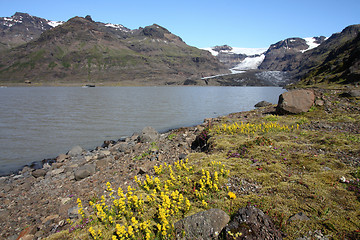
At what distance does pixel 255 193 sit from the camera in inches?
265

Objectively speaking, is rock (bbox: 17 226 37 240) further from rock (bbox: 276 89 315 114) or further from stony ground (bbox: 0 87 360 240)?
rock (bbox: 276 89 315 114)

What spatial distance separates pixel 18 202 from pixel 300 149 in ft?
51.0

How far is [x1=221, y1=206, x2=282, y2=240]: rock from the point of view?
4750 millimetres

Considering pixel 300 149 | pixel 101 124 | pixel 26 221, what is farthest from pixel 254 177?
pixel 101 124

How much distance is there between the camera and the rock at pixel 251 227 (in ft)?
15.6

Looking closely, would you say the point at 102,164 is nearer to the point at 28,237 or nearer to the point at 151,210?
the point at 28,237

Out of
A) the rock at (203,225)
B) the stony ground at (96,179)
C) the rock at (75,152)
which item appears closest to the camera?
the rock at (203,225)

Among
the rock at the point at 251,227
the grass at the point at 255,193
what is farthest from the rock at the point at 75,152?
the rock at the point at 251,227

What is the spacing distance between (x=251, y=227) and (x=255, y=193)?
2.01 meters

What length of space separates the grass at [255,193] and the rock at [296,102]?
853cm

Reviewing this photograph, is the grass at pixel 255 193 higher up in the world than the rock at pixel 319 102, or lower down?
lower down

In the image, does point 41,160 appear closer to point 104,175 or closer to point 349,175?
point 104,175

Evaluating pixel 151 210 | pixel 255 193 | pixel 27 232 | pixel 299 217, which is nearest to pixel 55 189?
pixel 27 232

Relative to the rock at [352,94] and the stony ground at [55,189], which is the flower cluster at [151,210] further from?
the rock at [352,94]
